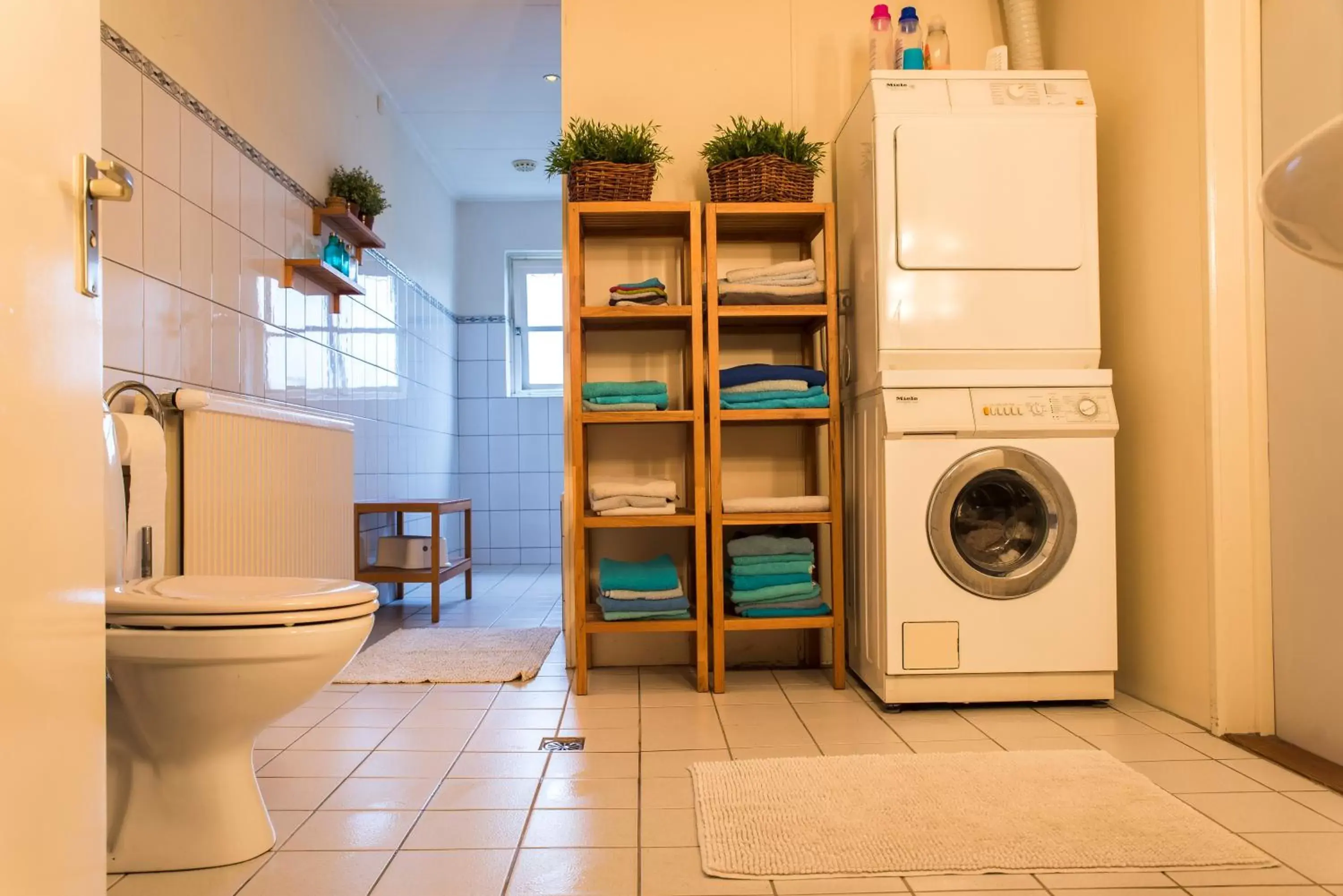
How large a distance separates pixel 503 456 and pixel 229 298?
3261 millimetres

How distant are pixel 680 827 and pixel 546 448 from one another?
461 centimetres

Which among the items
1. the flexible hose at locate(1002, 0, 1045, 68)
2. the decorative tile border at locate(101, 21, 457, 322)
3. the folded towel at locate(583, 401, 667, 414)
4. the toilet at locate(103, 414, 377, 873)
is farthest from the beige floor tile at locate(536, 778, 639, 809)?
the flexible hose at locate(1002, 0, 1045, 68)

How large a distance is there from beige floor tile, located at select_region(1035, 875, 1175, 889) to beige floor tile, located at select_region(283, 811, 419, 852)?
100cm

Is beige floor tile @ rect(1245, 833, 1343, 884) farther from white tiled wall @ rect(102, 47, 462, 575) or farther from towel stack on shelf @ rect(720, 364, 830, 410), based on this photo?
white tiled wall @ rect(102, 47, 462, 575)

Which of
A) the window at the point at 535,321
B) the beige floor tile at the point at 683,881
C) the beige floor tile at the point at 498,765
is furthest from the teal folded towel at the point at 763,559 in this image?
the window at the point at 535,321

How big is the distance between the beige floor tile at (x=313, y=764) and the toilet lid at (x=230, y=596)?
0.45 metres

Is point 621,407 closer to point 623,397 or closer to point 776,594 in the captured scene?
point 623,397

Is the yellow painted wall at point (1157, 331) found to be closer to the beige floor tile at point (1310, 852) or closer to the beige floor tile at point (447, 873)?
the beige floor tile at point (1310, 852)

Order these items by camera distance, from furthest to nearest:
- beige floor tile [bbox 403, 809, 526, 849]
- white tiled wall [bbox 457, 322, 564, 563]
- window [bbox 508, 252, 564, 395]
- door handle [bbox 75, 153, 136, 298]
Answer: window [bbox 508, 252, 564, 395], white tiled wall [bbox 457, 322, 564, 563], beige floor tile [bbox 403, 809, 526, 849], door handle [bbox 75, 153, 136, 298]

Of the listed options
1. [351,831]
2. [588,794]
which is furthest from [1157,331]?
[351,831]

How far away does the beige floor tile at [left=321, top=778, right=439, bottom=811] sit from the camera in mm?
1687

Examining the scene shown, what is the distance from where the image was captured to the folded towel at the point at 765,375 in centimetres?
255

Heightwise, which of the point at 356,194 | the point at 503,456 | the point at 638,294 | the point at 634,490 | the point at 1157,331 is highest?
the point at 356,194

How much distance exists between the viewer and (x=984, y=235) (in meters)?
2.36
